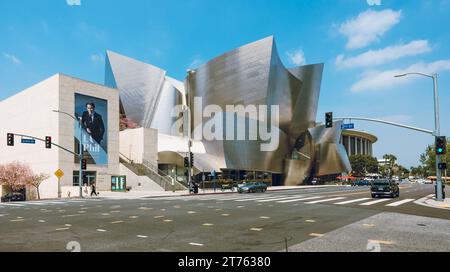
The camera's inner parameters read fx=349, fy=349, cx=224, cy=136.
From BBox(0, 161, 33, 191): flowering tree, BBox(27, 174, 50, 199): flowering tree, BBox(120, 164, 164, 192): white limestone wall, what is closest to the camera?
BBox(27, 174, 50, 199): flowering tree

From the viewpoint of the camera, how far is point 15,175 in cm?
4853

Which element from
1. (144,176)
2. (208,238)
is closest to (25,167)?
(144,176)

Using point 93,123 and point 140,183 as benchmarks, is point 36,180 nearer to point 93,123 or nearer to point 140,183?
point 93,123

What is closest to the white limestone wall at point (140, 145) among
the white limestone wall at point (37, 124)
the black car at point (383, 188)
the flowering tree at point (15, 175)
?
the white limestone wall at point (37, 124)

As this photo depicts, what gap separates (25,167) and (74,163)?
7908 mm

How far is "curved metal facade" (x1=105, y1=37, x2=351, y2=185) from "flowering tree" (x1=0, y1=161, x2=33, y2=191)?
2271 centimetres

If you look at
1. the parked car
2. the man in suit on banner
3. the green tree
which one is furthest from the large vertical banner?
the green tree

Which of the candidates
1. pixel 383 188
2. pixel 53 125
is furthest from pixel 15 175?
pixel 383 188

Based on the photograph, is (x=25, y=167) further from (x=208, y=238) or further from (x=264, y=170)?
(x=208, y=238)

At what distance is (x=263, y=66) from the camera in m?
70.9

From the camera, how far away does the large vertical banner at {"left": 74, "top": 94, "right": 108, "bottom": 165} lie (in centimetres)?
4991

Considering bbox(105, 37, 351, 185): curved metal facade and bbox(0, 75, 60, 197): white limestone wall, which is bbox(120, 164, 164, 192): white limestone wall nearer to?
bbox(0, 75, 60, 197): white limestone wall

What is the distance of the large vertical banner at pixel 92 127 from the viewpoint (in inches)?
1965

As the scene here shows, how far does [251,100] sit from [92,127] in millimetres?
32891
